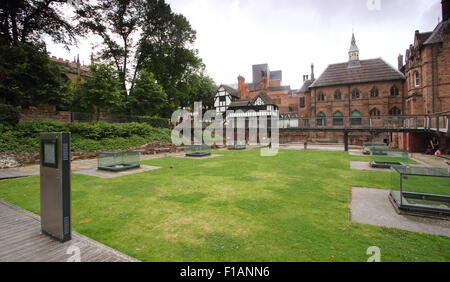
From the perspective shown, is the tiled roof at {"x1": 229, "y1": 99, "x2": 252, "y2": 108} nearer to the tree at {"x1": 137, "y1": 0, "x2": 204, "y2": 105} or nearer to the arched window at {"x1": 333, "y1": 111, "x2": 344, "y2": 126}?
the tree at {"x1": 137, "y1": 0, "x2": 204, "y2": 105}

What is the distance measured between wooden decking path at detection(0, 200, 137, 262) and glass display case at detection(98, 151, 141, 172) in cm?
761

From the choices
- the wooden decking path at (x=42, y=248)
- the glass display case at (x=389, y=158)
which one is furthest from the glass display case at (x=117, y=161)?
the glass display case at (x=389, y=158)

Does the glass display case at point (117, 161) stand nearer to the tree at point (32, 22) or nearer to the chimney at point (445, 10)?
the tree at point (32, 22)

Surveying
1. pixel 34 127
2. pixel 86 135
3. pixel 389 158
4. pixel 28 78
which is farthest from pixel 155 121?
pixel 389 158

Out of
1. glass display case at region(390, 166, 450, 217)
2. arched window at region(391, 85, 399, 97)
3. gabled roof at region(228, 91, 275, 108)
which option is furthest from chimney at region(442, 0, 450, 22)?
glass display case at region(390, 166, 450, 217)

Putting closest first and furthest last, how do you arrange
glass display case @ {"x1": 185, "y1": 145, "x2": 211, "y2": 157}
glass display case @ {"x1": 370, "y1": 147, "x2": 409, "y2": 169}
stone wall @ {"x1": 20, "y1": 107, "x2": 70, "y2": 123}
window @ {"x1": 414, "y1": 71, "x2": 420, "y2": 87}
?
1. glass display case @ {"x1": 370, "y1": 147, "x2": 409, "y2": 169}
2. stone wall @ {"x1": 20, "y1": 107, "x2": 70, "y2": 123}
3. glass display case @ {"x1": 185, "y1": 145, "x2": 211, "y2": 157}
4. window @ {"x1": 414, "y1": 71, "x2": 420, "y2": 87}

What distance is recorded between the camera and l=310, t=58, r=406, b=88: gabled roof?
36.6 meters

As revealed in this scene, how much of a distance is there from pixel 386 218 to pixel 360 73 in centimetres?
4215

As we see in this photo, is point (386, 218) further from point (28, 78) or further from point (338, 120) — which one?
point (338, 120)

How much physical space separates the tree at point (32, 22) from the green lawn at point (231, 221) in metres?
17.8

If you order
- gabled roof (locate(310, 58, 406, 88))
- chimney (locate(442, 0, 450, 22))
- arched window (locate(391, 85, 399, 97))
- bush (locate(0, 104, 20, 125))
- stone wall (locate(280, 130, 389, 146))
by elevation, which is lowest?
stone wall (locate(280, 130, 389, 146))

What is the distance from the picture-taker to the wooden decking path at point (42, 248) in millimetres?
3787
